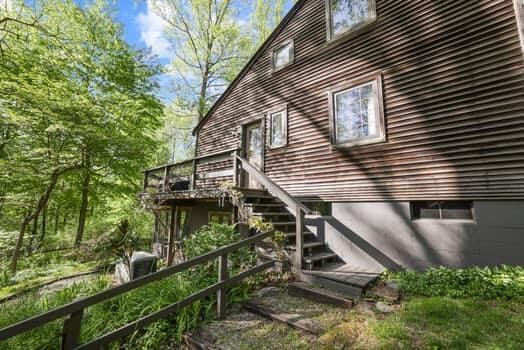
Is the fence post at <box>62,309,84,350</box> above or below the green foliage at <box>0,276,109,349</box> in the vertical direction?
above

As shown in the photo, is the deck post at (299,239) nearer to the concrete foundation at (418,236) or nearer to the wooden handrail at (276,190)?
the wooden handrail at (276,190)

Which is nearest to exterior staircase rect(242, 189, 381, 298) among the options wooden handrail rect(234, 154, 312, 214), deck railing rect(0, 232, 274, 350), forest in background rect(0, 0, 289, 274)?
wooden handrail rect(234, 154, 312, 214)

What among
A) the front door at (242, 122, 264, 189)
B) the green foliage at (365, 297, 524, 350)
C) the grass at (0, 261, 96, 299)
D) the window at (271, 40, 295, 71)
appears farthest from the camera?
the front door at (242, 122, 264, 189)

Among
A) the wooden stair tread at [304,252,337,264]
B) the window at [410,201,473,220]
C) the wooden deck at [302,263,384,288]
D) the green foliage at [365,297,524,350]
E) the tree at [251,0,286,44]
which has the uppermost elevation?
the tree at [251,0,286,44]

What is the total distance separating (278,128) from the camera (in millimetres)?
6719

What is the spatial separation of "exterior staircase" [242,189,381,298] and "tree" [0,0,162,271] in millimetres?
6701

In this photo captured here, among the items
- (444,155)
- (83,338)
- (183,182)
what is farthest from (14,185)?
(444,155)

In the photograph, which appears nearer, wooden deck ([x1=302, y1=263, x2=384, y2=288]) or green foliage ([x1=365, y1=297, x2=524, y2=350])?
green foliage ([x1=365, y1=297, x2=524, y2=350])

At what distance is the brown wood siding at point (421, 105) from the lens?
352 cm

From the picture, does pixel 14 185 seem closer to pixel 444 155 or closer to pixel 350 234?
pixel 350 234

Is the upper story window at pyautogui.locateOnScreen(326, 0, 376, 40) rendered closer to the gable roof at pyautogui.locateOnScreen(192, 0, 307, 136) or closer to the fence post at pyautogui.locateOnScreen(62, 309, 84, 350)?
the gable roof at pyautogui.locateOnScreen(192, 0, 307, 136)

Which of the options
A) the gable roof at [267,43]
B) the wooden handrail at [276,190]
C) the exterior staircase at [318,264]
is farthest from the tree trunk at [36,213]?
the exterior staircase at [318,264]

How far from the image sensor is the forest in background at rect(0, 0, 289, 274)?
304 inches

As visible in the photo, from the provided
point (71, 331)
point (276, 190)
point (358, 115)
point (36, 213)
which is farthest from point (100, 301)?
point (36, 213)
